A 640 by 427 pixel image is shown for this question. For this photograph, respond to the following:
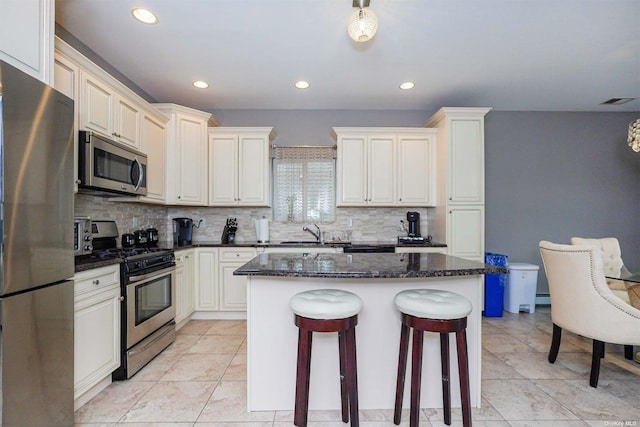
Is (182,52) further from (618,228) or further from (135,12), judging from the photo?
(618,228)

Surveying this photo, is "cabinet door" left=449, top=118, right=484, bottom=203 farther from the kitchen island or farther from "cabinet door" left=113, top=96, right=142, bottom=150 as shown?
"cabinet door" left=113, top=96, right=142, bottom=150

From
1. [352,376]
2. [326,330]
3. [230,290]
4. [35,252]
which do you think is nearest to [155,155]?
[230,290]

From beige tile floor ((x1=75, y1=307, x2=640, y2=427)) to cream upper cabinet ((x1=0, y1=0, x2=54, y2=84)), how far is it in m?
1.99

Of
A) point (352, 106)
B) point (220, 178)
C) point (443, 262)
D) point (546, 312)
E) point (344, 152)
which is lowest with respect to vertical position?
point (546, 312)

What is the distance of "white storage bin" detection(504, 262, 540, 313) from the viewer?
12.5 ft

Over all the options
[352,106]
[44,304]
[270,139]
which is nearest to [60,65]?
[44,304]

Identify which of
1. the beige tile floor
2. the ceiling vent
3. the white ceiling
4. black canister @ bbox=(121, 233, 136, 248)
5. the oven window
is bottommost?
A: the beige tile floor

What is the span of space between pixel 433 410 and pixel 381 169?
8.80ft

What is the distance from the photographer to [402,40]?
2.56 metres

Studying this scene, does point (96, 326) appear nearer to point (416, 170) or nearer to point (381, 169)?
point (381, 169)

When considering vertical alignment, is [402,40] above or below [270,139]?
above

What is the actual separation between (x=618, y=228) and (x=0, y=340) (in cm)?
628

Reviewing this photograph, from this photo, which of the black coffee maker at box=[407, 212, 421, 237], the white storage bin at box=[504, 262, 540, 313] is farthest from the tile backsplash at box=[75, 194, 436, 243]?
the white storage bin at box=[504, 262, 540, 313]

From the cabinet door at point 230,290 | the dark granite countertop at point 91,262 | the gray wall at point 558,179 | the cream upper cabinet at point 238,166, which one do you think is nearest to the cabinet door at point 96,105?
the dark granite countertop at point 91,262
